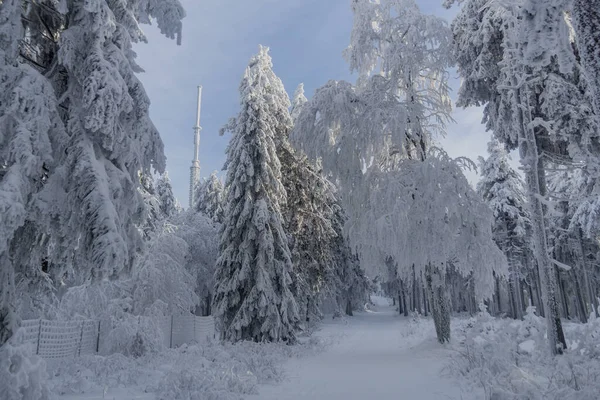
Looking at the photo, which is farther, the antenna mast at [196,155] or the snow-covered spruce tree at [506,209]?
the antenna mast at [196,155]

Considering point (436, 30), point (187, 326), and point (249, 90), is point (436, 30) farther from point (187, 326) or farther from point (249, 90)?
point (187, 326)

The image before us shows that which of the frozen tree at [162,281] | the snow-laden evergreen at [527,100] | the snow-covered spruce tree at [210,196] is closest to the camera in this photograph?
the snow-laden evergreen at [527,100]

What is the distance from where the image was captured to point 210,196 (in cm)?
3462

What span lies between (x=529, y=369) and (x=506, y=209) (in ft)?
69.5

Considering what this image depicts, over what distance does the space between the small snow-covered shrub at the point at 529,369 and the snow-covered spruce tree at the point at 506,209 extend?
18099mm

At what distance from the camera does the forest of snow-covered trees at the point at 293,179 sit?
5.27m

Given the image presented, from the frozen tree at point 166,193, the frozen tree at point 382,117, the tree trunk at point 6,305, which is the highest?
the frozen tree at point 166,193

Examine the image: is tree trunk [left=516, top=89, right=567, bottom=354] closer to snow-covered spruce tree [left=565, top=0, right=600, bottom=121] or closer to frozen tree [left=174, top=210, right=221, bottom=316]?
snow-covered spruce tree [left=565, top=0, right=600, bottom=121]

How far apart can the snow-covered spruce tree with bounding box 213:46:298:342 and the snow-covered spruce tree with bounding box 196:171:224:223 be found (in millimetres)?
17425

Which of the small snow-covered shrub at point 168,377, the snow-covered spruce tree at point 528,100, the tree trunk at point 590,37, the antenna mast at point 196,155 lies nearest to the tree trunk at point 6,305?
the small snow-covered shrub at point 168,377

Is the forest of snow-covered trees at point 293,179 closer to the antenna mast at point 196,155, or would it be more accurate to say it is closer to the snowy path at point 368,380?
the snowy path at point 368,380

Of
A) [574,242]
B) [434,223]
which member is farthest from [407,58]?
[574,242]

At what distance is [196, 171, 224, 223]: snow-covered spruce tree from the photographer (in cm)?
3406

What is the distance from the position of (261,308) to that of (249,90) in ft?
29.9
